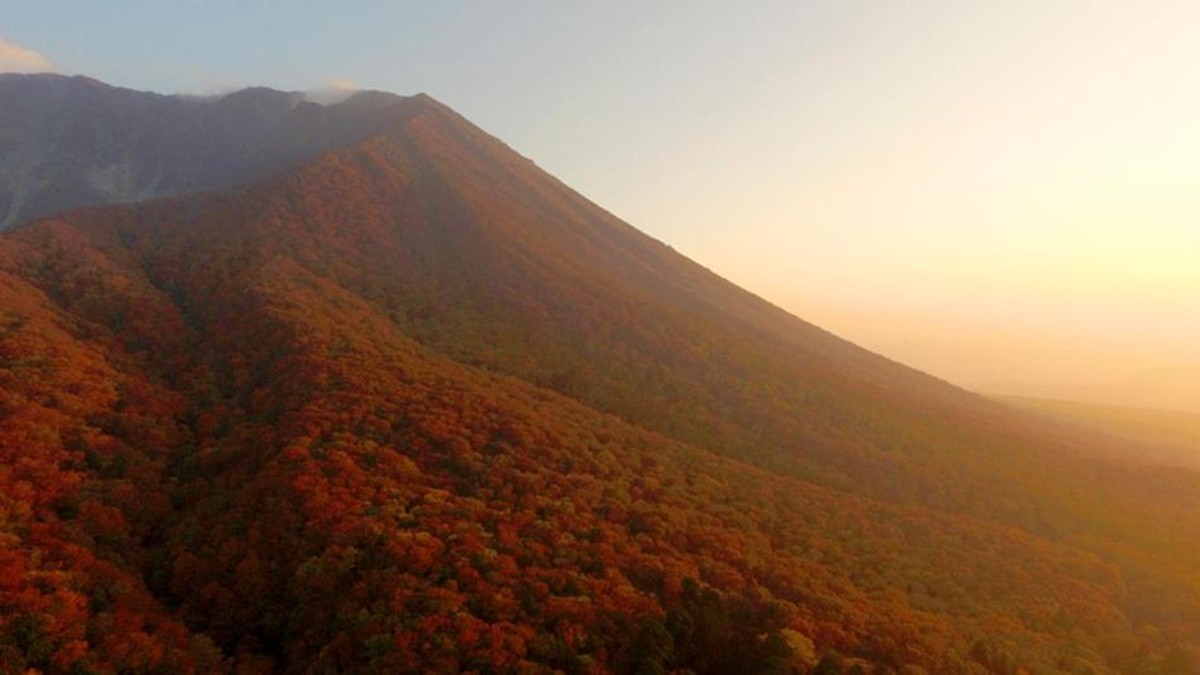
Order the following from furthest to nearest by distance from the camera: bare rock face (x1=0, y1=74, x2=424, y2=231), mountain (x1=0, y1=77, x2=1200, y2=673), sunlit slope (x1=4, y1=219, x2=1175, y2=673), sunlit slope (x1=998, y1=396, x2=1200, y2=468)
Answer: bare rock face (x1=0, y1=74, x2=424, y2=231)
sunlit slope (x1=998, y1=396, x2=1200, y2=468)
sunlit slope (x1=4, y1=219, x2=1175, y2=673)
mountain (x1=0, y1=77, x2=1200, y2=673)

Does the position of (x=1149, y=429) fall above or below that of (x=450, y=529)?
above

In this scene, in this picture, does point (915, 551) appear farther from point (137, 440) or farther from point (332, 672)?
point (137, 440)

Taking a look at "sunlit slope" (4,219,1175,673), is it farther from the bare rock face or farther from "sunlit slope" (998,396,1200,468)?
the bare rock face

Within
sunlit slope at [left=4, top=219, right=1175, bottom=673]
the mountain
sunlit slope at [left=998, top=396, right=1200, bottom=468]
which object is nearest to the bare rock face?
the mountain

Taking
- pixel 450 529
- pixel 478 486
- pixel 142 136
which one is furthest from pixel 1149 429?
pixel 142 136

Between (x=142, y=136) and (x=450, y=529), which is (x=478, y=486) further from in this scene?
(x=142, y=136)

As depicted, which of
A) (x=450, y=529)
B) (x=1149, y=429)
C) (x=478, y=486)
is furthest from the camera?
(x=1149, y=429)
